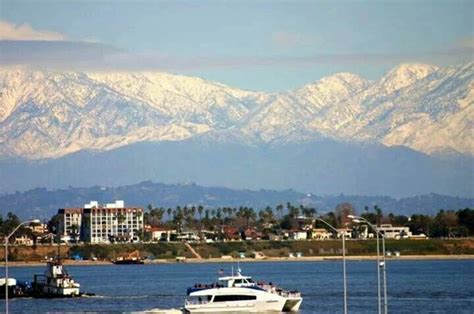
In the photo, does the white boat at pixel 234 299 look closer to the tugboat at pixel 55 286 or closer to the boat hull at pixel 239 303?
the boat hull at pixel 239 303

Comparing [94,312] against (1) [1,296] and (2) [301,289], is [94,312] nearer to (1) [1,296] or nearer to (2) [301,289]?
(1) [1,296]

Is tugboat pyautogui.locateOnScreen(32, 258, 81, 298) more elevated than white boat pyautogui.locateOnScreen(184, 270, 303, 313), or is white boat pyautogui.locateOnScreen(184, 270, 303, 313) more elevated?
tugboat pyautogui.locateOnScreen(32, 258, 81, 298)

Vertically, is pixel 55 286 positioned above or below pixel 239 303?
above

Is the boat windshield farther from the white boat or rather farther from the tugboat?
the tugboat

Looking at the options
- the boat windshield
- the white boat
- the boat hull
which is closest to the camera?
the boat hull

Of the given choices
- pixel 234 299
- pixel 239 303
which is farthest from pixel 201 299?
pixel 239 303

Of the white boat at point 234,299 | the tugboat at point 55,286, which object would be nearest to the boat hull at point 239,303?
the white boat at point 234,299

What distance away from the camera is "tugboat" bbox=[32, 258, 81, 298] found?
522 feet

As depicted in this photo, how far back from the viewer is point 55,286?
6284 inches

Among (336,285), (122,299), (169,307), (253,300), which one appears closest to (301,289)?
(336,285)

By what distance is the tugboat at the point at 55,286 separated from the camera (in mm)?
159000

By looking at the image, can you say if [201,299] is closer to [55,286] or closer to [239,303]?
[239,303]

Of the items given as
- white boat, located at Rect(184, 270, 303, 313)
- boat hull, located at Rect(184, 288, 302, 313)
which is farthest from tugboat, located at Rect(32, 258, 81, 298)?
boat hull, located at Rect(184, 288, 302, 313)

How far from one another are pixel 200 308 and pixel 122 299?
3376cm
